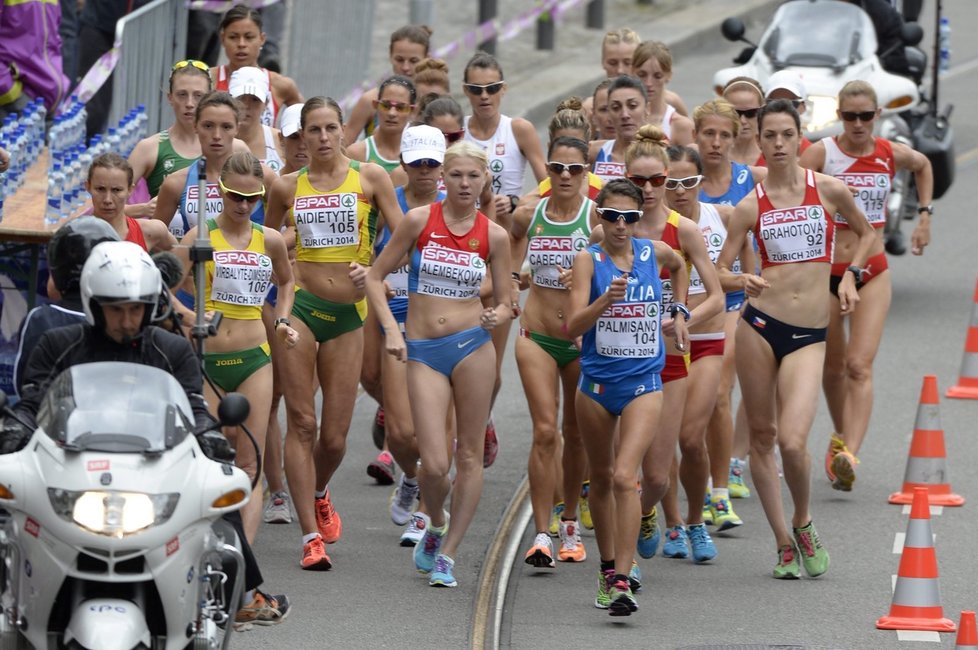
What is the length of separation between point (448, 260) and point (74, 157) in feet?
8.40

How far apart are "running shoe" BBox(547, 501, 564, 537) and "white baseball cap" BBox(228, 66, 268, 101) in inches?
117

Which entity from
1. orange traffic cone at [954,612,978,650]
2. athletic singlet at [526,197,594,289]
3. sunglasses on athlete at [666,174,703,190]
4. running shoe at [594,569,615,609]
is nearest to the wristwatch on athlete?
athletic singlet at [526,197,594,289]

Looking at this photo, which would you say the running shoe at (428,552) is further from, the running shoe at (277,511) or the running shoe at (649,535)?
the running shoe at (277,511)

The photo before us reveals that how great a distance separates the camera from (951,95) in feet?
93.0

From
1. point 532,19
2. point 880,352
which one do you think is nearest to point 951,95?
point 532,19

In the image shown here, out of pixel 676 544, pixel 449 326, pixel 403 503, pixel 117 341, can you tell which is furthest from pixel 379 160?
pixel 117 341

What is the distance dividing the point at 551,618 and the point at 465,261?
183 cm

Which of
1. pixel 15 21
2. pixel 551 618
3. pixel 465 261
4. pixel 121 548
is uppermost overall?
pixel 15 21

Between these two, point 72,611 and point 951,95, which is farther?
point 951,95

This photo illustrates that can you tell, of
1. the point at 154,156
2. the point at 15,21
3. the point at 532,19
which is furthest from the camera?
the point at 532,19

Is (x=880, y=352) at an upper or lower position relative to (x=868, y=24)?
lower

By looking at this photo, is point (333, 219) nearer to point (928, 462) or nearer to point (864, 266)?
point (864, 266)

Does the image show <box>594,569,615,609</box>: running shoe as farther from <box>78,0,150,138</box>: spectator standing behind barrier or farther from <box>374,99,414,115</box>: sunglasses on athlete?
<box>78,0,150,138</box>: spectator standing behind barrier

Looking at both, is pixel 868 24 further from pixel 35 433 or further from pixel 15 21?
pixel 35 433
